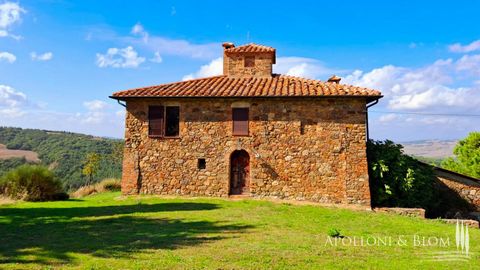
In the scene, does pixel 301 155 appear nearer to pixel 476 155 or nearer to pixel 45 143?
pixel 476 155

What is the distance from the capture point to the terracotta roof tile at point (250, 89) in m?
14.7

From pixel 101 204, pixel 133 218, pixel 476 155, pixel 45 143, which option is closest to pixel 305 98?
pixel 133 218

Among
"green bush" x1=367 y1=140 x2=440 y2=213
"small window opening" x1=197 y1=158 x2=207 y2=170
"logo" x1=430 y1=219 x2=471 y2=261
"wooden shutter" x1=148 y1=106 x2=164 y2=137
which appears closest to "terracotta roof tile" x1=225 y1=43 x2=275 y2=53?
"wooden shutter" x1=148 y1=106 x2=164 y2=137

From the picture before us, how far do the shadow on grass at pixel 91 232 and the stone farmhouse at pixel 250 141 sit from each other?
3.01 m

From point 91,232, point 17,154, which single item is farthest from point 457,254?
point 17,154

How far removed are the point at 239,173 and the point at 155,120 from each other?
4290 millimetres

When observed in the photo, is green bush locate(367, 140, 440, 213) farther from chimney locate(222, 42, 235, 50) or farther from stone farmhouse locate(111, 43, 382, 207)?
chimney locate(222, 42, 235, 50)

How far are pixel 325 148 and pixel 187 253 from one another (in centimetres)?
898

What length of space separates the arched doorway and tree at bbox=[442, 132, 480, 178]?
1567cm

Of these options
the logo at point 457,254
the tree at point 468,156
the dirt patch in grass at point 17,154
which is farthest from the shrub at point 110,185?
the dirt patch in grass at point 17,154

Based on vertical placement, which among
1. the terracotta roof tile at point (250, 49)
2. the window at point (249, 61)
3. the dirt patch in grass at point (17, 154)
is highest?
the terracotta roof tile at point (250, 49)

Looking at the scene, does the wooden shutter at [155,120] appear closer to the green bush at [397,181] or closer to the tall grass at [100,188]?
the tall grass at [100,188]

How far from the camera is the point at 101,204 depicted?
45.5ft

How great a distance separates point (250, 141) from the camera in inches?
589
